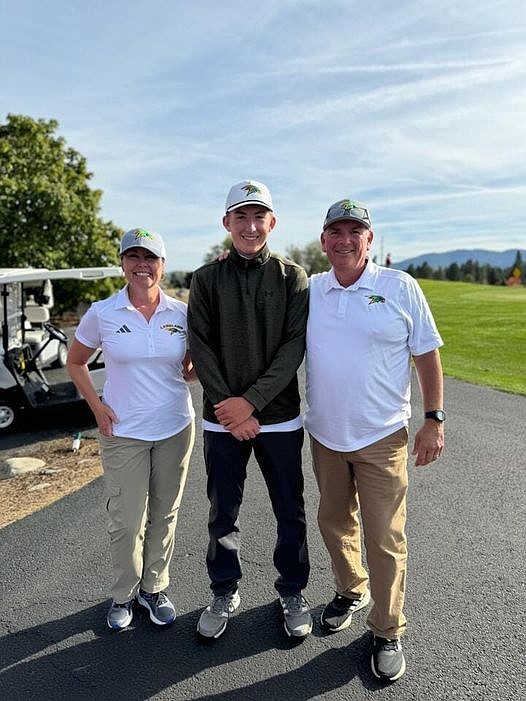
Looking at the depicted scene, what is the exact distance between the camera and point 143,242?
2.87m

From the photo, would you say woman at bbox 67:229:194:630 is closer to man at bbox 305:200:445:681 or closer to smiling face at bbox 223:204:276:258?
smiling face at bbox 223:204:276:258

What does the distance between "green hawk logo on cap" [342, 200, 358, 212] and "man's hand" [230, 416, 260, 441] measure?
110 cm

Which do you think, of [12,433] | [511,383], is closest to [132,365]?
[12,433]

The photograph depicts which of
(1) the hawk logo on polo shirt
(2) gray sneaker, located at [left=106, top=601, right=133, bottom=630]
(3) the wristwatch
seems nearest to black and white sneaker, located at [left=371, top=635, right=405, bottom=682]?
(3) the wristwatch

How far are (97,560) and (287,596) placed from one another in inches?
54.8

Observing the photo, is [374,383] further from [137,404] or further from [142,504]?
[142,504]

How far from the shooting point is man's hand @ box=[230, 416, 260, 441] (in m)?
2.73

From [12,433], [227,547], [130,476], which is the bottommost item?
[12,433]

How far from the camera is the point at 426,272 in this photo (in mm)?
91438

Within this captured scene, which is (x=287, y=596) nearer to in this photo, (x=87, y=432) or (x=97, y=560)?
(x=97, y=560)

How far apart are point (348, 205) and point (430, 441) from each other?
1.22 m

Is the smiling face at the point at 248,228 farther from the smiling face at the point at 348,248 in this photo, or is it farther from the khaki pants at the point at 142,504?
the khaki pants at the point at 142,504

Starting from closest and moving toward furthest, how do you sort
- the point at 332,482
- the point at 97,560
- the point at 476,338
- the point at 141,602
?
the point at 332,482, the point at 141,602, the point at 97,560, the point at 476,338

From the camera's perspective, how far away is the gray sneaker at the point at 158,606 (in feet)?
9.82
